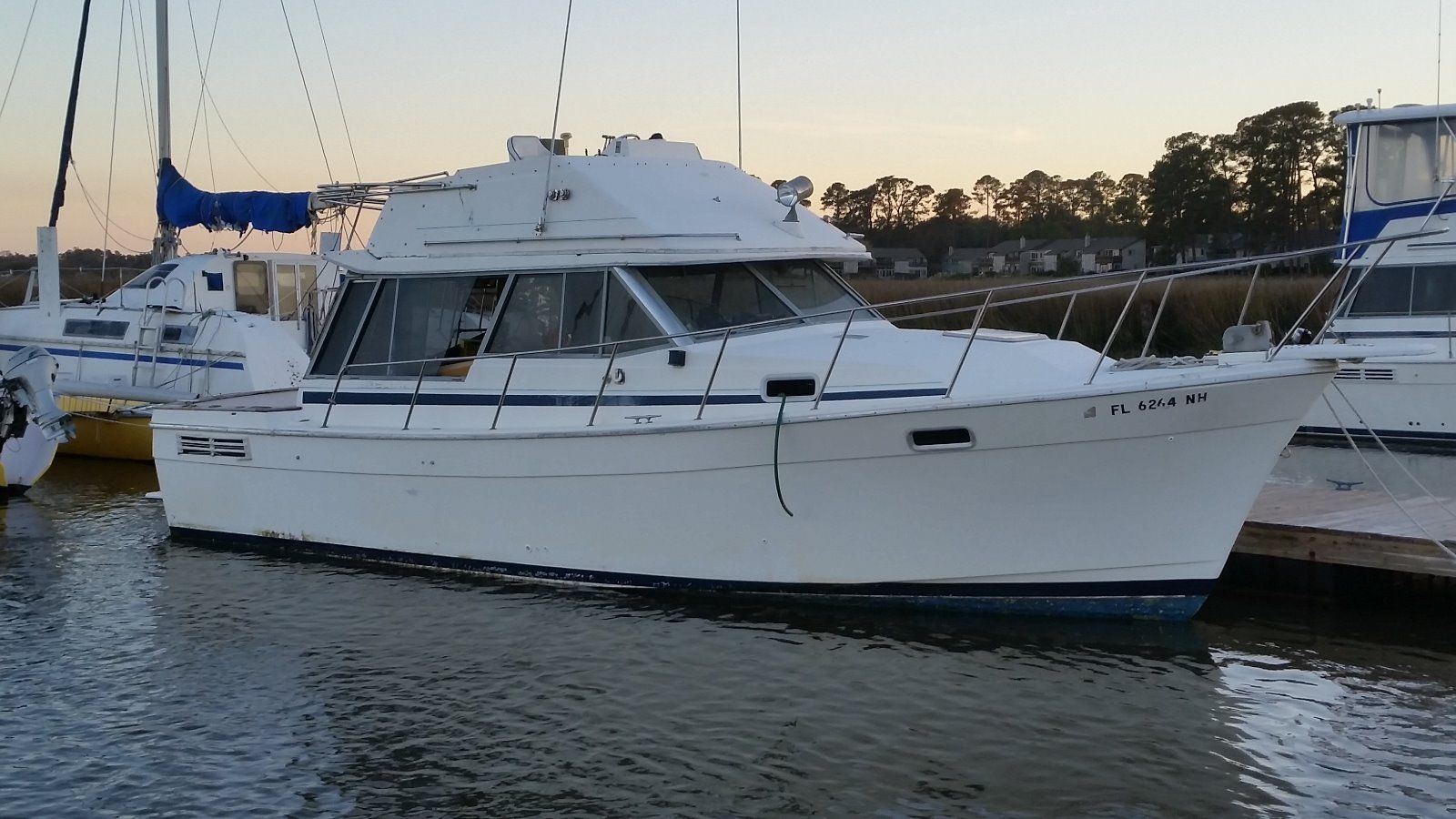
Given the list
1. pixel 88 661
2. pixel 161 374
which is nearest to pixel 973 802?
pixel 88 661

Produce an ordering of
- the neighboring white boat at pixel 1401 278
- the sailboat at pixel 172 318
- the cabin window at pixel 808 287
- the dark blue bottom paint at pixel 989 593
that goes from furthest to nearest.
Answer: the sailboat at pixel 172 318
the neighboring white boat at pixel 1401 278
the cabin window at pixel 808 287
the dark blue bottom paint at pixel 989 593

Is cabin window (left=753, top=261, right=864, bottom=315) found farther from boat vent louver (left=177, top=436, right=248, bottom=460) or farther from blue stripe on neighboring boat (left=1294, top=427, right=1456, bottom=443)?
blue stripe on neighboring boat (left=1294, top=427, right=1456, bottom=443)

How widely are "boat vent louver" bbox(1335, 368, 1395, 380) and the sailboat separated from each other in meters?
12.7

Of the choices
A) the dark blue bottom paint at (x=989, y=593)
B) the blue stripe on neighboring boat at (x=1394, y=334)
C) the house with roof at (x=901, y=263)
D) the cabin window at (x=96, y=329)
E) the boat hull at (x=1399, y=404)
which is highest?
the house with roof at (x=901, y=263)

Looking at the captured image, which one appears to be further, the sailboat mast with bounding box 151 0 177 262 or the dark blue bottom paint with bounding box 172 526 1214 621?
the sailboat mast with bounding box 151 0 177 262

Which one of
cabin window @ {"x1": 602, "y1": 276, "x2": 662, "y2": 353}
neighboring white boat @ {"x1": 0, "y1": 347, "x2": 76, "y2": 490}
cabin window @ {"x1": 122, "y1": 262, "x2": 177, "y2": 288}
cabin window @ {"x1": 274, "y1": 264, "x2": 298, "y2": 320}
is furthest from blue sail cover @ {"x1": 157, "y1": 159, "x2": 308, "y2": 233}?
cabin window @ {"x1": 602, "y1": 276, "x2": 662, "y2": 353}

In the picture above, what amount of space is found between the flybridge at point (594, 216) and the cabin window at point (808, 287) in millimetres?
147

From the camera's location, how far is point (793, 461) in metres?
9.12

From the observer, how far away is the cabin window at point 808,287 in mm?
10688

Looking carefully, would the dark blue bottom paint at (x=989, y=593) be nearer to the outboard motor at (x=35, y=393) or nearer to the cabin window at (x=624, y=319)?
the cabin window at (x=624, y=319)

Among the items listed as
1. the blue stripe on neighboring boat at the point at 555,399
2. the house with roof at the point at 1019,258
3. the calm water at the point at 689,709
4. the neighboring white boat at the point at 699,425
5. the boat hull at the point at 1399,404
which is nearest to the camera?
the calm water at the point at 689,709

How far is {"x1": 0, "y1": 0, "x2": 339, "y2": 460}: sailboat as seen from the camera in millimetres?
18375

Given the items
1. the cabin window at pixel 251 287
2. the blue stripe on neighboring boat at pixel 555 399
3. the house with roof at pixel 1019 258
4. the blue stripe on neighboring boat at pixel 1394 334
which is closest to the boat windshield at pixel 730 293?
the blue stripe on neighboring boat at pixel 555 399

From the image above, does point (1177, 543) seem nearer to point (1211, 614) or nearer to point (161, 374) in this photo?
point (1211, 614)
